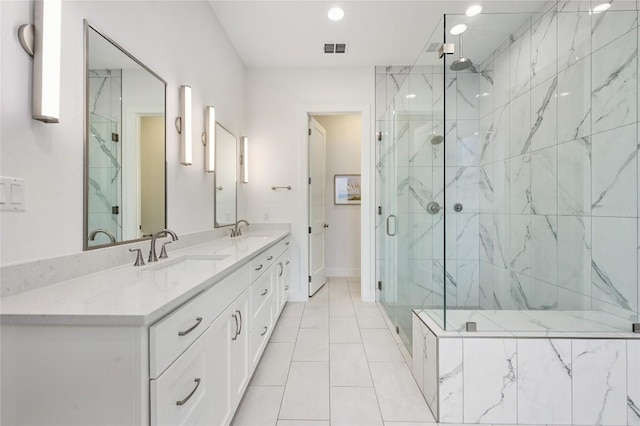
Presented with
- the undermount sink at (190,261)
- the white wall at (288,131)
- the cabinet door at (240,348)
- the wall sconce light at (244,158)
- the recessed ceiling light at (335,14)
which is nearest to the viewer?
the cabinet door at (240,348)

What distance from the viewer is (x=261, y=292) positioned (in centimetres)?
201

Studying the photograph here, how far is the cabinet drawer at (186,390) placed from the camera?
780 millimetres

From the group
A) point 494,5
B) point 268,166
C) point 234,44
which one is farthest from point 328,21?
point 268,166

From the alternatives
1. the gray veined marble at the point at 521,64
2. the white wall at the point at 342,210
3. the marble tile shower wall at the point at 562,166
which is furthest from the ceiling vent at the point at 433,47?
the white wall at the point at 342,210

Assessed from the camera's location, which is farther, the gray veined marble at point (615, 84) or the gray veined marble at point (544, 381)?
the gray veined marble at point (615, 84)

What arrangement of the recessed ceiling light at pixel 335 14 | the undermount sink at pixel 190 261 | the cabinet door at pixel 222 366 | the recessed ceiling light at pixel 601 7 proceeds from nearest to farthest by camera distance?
the cabinet door at pixel 222 366 < the undermount sink at pixel 190 261 < the recessed ceiling light at pixel 601 7 < the recessed ceiling light at pixel 335 14

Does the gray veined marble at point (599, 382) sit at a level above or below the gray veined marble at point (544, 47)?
below

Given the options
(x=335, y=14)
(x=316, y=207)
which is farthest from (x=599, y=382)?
(x=335, y=14)

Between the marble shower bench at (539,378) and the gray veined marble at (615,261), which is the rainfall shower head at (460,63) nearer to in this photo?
the gray veined marble at (615,261)

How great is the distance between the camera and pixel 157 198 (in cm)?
171

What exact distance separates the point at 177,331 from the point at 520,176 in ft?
9.13

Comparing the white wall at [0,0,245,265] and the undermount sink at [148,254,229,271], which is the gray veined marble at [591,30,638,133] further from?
the white wall at [0,0,245,265]

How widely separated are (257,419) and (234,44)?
132 inches

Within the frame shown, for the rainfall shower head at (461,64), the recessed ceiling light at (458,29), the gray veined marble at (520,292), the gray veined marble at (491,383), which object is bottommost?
the gray veined marble at (491,383)
